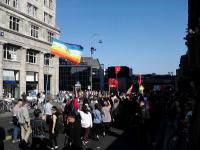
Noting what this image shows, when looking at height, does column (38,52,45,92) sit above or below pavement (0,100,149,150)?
above

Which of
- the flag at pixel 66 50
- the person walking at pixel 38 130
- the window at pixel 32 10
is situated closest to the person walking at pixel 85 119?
the person walking at pixel 38 130

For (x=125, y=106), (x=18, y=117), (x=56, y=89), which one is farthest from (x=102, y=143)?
(x=56, y=89)

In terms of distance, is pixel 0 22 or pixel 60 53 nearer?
pixel 60 53

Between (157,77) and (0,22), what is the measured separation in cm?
4508

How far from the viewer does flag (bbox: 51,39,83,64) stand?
819 inches

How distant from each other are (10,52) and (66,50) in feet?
103

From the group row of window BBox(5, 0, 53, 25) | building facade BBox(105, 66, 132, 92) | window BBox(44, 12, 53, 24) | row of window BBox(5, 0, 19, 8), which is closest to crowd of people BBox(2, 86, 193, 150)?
building facade BBox(105, 66, 132, 92)

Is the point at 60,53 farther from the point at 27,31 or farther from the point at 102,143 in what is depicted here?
the point at 27,31

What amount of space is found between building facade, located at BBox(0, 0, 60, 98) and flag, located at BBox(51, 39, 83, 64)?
2448cm

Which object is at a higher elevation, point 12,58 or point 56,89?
point 12,58

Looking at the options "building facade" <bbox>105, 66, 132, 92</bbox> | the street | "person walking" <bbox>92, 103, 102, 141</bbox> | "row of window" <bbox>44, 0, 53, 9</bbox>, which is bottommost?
the street

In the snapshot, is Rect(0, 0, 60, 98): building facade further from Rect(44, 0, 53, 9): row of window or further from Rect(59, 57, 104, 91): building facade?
Rect(59, 57, 104, 91): building facade

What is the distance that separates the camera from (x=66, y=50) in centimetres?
2167

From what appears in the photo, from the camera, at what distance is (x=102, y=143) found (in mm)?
15719
